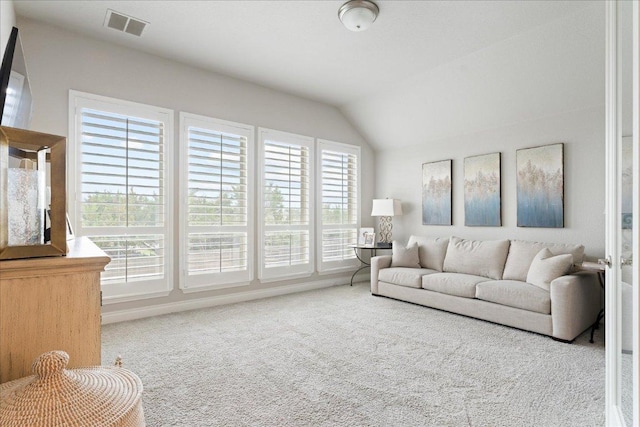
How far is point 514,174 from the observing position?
426 cm

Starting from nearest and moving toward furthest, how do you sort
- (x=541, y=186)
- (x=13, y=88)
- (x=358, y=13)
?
(x=13, y=88) < (x=358, y=13) < (x=541, y=186)

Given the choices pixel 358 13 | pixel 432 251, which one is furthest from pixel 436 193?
pixel 358 13

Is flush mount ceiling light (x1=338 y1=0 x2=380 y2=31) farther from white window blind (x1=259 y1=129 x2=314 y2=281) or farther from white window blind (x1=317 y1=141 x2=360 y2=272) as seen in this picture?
white window blind (x1=317 y1=141 x2=360 y2=272)

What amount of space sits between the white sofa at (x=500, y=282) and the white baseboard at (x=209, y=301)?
3.11 feet

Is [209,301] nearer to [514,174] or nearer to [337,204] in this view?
[337,204]

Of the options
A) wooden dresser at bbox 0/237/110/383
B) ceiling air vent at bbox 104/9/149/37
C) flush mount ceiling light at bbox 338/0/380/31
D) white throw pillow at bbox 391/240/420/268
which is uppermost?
ceiling air vent at bbox 104/9/149/37

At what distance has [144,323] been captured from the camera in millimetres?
3443

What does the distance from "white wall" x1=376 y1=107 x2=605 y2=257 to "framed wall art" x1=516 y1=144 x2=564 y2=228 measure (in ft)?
0.22

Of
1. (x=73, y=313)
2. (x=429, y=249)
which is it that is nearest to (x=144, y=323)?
(x=73, y=313)

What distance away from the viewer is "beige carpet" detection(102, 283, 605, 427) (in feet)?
6.16

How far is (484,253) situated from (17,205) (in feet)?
14.2

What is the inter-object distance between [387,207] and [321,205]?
105 cm

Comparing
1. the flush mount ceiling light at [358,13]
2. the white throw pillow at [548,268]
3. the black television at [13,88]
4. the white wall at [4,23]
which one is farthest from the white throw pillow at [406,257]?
the white wall at [4,23]

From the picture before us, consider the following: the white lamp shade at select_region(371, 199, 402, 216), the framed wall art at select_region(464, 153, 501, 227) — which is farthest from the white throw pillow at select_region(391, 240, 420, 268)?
the framed wall art at select_region(464, 153, 501, 227)
